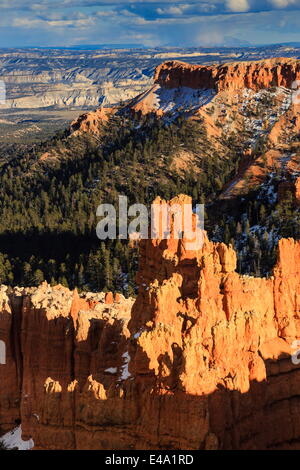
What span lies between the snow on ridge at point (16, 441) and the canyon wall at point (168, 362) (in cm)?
63

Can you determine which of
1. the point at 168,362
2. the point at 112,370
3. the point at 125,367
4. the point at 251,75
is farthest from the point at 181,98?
the point at 168,362

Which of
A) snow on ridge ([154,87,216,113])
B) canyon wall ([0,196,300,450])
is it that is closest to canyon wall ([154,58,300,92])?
snow on ridge ([154,87,216,113])

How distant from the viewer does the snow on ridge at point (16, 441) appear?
32797mm

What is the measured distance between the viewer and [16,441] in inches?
1362

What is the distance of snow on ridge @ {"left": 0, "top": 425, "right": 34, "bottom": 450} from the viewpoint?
108 ft

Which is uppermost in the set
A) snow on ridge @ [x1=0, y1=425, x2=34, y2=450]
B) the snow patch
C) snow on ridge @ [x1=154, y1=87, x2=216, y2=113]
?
snow on ridge @ [x1=154, y1=87, x2=216, y2=113]

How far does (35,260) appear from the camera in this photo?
92688 millimetres

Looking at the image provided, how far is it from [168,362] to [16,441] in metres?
11.4

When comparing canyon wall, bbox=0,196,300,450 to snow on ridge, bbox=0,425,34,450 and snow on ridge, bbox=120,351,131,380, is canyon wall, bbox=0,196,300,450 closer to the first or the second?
snow on ridge, bbox=120,351,131,380

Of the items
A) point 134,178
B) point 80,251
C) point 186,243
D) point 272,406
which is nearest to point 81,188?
point 134,178

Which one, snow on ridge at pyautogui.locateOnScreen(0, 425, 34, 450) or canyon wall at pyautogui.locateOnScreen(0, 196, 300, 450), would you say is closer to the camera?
canyon wall at pyautogui.locateOnScreen(0, 196, 300, 450)

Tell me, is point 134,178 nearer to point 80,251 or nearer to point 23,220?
point 23,220

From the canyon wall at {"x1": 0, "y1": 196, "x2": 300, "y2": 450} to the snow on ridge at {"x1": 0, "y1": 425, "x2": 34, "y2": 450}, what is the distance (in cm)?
63

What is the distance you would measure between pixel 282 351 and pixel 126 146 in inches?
4575
